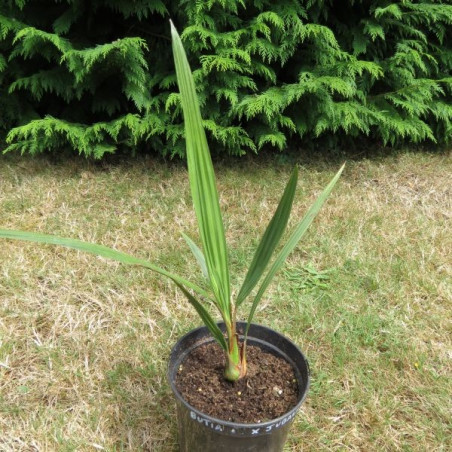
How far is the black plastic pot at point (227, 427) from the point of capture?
114 cm

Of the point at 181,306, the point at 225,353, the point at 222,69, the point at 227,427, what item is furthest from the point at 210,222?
the point at 222,69

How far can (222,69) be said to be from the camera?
9.35ft

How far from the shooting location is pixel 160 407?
1.68 metres

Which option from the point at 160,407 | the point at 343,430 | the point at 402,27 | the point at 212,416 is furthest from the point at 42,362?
the point at 402,27

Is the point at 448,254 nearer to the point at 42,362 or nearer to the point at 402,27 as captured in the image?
the point at 402,27

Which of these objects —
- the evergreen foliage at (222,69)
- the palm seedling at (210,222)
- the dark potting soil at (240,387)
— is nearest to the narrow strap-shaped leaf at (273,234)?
the palm seedling at (210,222)

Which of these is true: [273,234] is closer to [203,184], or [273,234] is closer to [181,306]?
[203,184]

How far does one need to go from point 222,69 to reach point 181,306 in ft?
5.08

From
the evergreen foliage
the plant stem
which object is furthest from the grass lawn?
the plant stem

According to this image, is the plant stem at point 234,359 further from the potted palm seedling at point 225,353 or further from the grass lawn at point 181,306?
the grass lawn at point 181,306

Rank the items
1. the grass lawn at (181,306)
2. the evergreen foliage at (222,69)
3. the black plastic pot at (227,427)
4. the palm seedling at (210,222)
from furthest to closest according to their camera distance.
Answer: the evergreen foliage at (222,69), the grass lawn at (181,306), the black plastic pot at (227,427), the palm seedling at (210,222)

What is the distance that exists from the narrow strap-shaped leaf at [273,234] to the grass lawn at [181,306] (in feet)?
2.45

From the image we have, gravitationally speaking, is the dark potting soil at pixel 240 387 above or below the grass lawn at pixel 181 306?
above

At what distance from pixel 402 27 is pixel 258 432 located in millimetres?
3040
